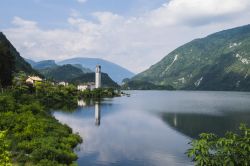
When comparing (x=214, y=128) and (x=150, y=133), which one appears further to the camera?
(x=214, y=128)

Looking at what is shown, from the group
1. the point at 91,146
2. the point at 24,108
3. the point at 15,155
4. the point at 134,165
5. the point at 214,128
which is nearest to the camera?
the point at 15,155

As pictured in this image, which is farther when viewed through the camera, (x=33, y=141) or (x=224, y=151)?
(x=33, y=141)

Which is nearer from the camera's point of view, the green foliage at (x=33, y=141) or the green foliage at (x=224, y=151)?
the green foliage at (x=224, y=151)

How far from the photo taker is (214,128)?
98.3 meters

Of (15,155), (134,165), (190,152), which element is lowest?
(134,165)

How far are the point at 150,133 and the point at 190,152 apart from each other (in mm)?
74097

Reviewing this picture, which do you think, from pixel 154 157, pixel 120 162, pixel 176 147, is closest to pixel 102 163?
pixel 120 162

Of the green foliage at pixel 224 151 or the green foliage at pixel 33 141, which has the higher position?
the green foliage at pixel 224 151

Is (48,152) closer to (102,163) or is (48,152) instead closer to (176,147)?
(102,163)

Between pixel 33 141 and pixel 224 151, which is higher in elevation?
pixel 224 151

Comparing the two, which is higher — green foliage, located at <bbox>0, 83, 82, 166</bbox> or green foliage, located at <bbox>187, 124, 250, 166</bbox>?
green foliage, located at <bbox>187, 124, 250, 166</bbox>

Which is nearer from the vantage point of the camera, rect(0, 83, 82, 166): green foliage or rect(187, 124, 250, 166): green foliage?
rect(187, 124, 250, 166): green foliage

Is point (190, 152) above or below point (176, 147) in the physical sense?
above

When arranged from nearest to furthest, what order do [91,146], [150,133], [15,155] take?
[15,155] < [91,146] < [150,133]
